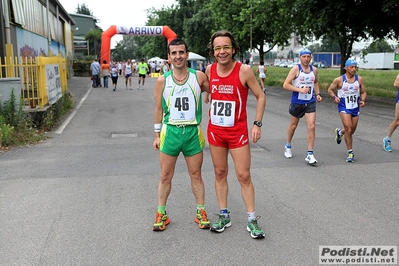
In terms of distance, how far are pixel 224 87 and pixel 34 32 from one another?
2267 centimetres

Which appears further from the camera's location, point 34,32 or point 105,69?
point 105,69

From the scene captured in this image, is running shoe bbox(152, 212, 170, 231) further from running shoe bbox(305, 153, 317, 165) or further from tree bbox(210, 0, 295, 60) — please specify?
tree bbox(210, 0, 295, 60)

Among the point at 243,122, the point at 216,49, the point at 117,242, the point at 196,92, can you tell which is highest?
the point at 216,49

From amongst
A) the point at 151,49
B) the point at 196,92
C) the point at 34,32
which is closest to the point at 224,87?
the point at 196,92

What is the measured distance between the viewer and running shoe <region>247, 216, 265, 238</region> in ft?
14.6

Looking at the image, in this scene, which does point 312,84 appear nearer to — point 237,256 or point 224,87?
point 224,87

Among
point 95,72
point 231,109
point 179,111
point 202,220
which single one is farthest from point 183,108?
point 95,72

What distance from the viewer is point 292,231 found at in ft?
15.2

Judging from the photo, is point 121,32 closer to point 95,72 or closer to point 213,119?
point 95,72

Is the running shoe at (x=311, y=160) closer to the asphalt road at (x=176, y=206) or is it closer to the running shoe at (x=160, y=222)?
the asphalt road at (x=176, y=206)

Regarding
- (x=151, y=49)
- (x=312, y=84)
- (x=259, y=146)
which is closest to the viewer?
(x=312, y=84)

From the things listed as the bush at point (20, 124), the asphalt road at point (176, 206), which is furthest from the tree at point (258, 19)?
the asphalt road at point (176, 206)

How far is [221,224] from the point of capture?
4656 mm

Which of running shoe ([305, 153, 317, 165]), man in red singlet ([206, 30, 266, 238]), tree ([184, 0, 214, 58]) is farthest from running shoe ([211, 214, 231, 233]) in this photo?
tree ([184, 0, 214, 58])
